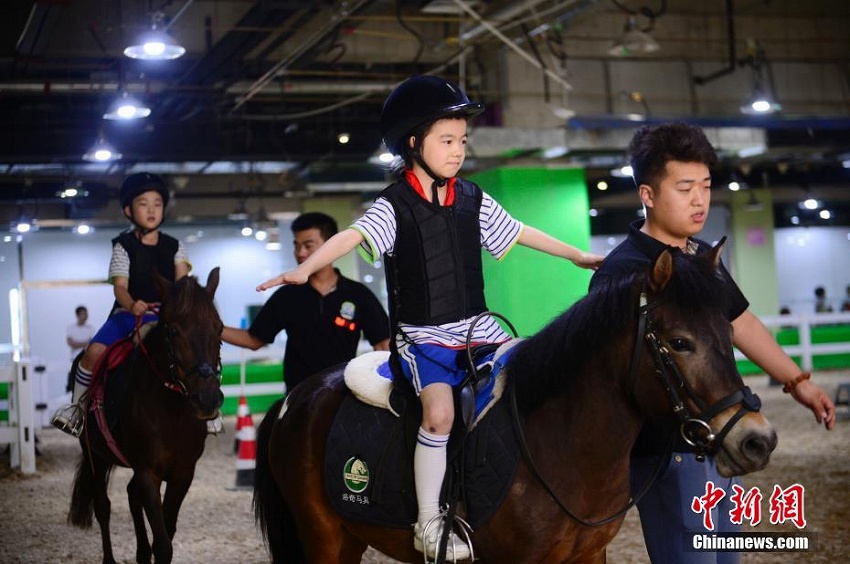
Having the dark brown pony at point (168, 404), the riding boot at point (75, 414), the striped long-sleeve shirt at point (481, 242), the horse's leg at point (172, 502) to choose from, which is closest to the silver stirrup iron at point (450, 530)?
the striped long-sleeve shirt at point (481, 242)

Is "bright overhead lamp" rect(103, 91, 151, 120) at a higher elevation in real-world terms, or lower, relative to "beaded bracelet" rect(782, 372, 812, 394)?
higher

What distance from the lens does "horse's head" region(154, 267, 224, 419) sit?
4855 millimetres

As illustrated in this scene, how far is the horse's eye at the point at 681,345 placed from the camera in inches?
101

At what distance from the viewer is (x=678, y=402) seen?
2.55 m

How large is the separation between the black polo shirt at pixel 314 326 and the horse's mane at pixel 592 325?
2222mm

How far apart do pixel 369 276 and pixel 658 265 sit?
700 inches

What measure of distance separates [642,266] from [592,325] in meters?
0.23

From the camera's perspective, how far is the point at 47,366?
15.2 meters

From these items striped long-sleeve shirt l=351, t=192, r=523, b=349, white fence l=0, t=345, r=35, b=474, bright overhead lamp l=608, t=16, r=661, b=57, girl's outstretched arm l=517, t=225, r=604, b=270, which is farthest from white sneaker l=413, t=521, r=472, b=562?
white fence l=0, t=345, r=35, b=474

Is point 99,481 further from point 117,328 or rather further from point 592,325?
point 592,325

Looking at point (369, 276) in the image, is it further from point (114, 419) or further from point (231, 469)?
point (114, 419)

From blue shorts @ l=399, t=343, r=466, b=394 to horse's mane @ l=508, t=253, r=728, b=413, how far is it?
0.55 feet

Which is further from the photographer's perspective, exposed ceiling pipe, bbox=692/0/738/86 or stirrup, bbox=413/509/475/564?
exposed ceiling pipe, bbox=692/0/738/86

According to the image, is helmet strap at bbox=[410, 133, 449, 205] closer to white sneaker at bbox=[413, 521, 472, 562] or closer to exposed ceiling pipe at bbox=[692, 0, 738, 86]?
white sneaker at bbox=[413, 521, 472, 562]
